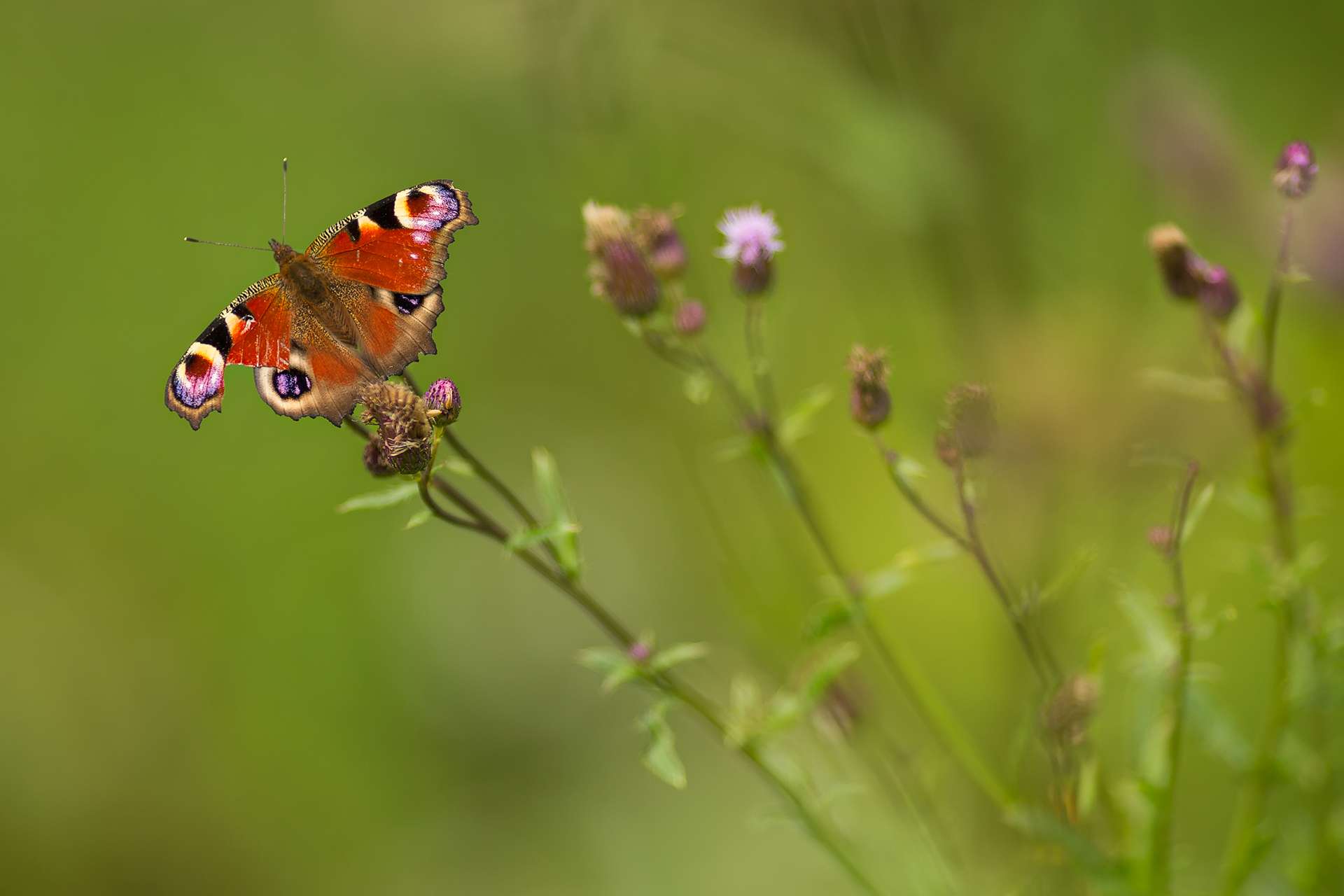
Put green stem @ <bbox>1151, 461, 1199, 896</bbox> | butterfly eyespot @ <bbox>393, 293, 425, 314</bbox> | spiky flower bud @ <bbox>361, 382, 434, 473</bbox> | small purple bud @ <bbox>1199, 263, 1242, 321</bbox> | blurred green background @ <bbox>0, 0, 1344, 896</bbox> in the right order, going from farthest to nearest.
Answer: blurred green background @ <bbox>0, 0, 1344, 896</bbox>, butterfly eyespot @ <bbox>393, 293, 425, 314</bbox>, small purple bud @ <bbox>1199, 263, 1242, 321</bbox>, spiky flower bud @ <bbox>361, 382, 434, 473</bbox>, green stem @ <bbox>1151, 461, 1199, 896</bbox>

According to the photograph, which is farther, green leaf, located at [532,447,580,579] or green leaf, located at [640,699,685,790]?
green leaf, located at [532,447,580,579]

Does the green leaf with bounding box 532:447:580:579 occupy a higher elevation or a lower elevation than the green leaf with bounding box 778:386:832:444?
lower

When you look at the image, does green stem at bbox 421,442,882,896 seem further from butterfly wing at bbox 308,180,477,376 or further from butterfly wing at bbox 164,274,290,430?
butterfly wing at bbox 164,274,290,430

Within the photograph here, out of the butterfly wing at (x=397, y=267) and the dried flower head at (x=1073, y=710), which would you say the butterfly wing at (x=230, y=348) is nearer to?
the butterfly wing at (x=397, y=267)

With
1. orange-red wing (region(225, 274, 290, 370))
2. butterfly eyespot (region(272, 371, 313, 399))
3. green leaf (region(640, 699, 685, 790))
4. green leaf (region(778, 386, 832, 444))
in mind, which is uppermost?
orange-red wing (region(225, 274, 290, 370))

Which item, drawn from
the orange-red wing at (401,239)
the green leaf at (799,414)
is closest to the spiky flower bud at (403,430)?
the orange-red wing at (401,239)

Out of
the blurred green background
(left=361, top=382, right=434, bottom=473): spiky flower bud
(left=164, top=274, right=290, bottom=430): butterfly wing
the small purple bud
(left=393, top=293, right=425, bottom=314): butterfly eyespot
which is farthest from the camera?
the blurred green background

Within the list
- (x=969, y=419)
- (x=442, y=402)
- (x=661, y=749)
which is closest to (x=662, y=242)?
(x=442, y=402)

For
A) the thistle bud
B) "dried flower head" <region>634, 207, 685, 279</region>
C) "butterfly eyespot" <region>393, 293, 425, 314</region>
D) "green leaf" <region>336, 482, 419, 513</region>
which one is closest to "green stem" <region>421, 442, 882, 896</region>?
"green leaf" <region>336, 482, 419, 513</region>
